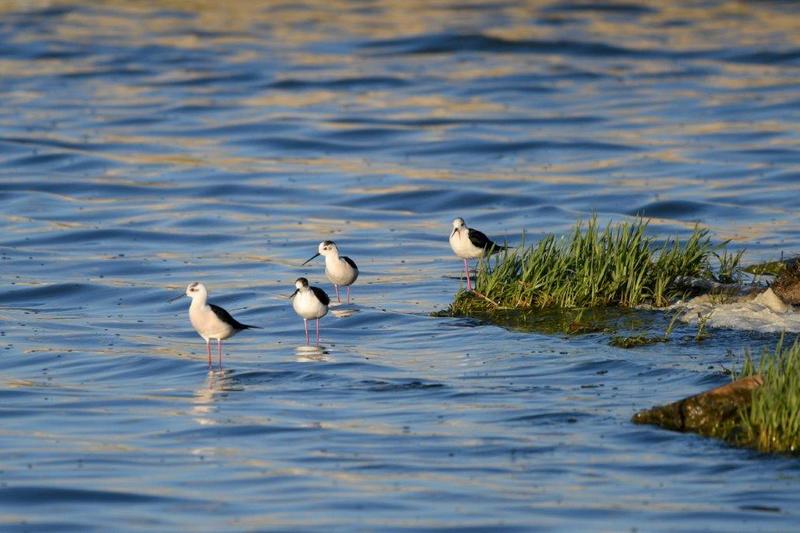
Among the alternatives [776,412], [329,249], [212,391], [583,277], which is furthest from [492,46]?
[776,412]

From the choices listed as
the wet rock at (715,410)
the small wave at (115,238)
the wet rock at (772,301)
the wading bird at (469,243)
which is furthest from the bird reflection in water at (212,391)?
the small wave at (115,238)

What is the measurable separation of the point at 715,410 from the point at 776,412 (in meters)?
0.76

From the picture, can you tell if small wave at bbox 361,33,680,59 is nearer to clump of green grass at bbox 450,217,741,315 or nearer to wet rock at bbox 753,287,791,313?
clump of green grass at bbox 450,217,741,315

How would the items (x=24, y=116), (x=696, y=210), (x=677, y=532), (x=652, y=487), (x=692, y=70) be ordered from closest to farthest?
(x=677, y=532) < (x=652, y=487) < (x=696, y=210) < (x=24, y=116) < (x=692, y=70)

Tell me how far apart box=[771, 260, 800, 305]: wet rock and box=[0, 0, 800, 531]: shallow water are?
147cm

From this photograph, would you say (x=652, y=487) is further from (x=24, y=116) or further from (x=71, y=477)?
(x=24, y=116)

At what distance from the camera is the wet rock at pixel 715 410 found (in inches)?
530

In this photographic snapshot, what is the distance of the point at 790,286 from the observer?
738 inches

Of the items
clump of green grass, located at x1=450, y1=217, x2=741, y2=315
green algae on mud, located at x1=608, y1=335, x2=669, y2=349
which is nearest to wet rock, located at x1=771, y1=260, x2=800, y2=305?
clump of green grass, located at x1=450, y1=217, x2=741, y2=315

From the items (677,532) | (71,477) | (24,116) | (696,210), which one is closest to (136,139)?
(24,116)

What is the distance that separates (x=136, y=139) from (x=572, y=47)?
19028mm

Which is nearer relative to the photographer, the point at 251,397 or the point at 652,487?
the point at 652,487

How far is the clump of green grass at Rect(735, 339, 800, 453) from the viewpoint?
12797 millimetres

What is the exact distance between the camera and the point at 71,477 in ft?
43.9
